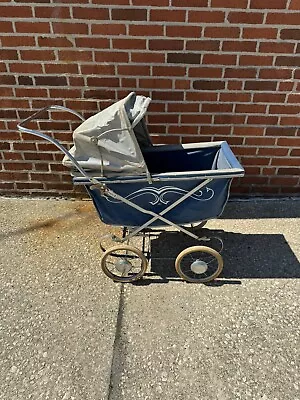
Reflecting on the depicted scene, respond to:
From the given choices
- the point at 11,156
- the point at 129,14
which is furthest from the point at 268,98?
the point at 11,156

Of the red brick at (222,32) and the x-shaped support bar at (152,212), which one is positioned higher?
the red brick at (222,32)

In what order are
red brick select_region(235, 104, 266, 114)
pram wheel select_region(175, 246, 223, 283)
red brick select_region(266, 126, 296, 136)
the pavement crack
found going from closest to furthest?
the pavement crack < pram wheel select_region(175, 246, 223, 283) < red brick select_region(235, 104, 266, 114) < red brick select_region(266, 126, 296, 136)

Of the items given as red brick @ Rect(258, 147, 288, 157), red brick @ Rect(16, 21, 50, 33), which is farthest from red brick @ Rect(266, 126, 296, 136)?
red brick @ Rect(16, 21, 50, 33)

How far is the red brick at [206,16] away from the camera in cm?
277

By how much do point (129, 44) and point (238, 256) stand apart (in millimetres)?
1809

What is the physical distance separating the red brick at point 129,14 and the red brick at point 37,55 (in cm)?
57

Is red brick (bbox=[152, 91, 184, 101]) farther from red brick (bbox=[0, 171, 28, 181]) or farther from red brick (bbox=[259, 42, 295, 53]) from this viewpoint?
red brick (bbox=[0, 171, 28, 181])

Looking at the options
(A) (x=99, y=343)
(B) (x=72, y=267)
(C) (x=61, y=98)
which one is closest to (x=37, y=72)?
(C) (x=61, y=98)

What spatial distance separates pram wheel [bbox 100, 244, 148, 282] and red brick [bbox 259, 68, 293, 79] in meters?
1.71

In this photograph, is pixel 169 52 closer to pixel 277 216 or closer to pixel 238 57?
pixel 238 57

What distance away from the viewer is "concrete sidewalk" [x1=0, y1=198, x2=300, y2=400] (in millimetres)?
2057

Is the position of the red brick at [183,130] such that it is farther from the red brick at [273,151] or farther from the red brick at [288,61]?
the red brick at [288,61]

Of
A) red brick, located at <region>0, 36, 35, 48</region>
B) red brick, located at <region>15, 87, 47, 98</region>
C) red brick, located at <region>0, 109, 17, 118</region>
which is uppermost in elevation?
red brick, located at <region>0, 36, 35, 48</region>

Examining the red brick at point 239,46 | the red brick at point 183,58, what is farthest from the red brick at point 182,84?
the red brick at point 239,46
